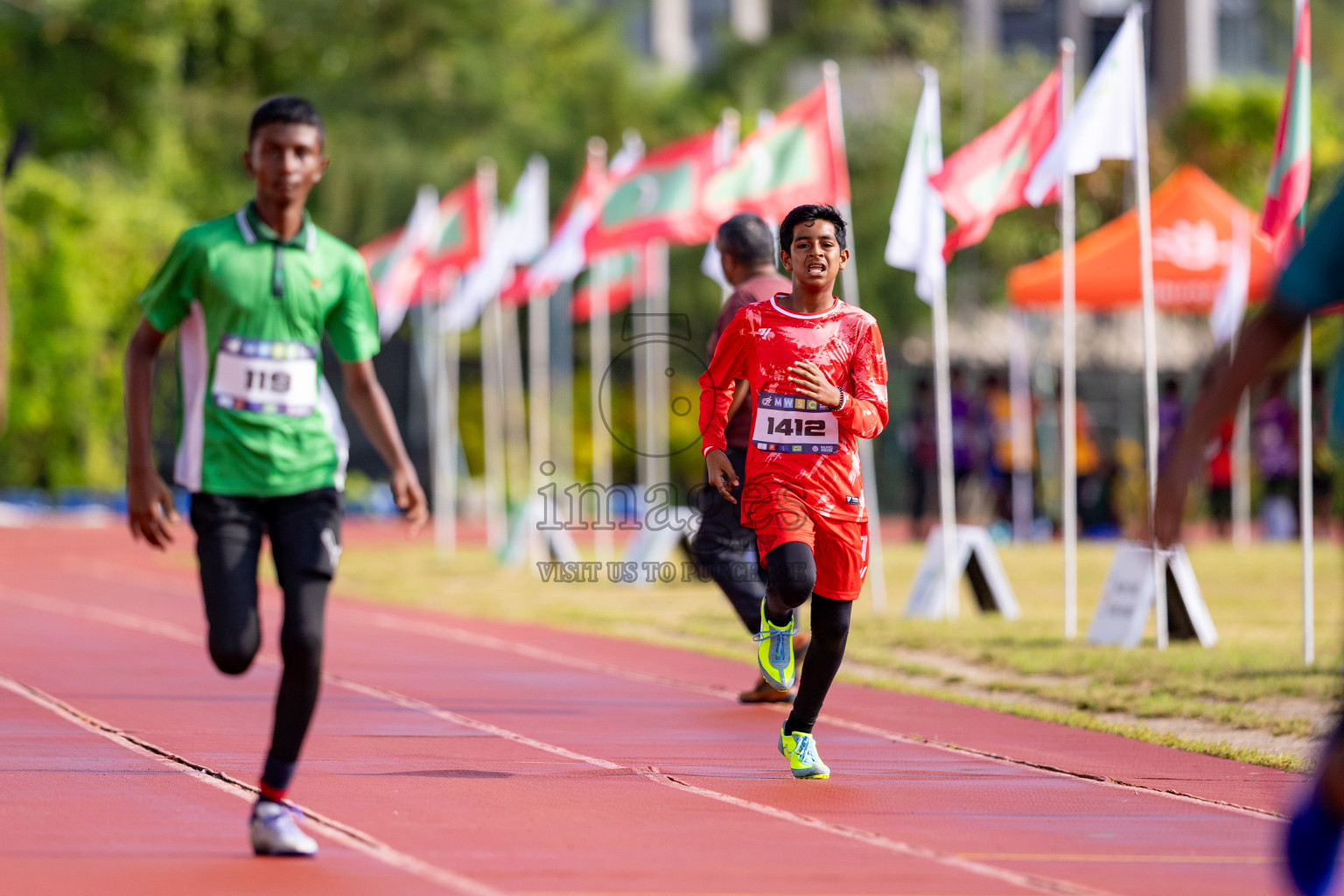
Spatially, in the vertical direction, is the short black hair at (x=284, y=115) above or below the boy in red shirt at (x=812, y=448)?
above

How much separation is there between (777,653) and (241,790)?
6.76 ft

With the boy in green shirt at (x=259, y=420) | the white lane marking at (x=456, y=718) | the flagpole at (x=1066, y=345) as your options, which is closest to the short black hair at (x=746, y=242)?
the white lane marking at (x=456, y=718)

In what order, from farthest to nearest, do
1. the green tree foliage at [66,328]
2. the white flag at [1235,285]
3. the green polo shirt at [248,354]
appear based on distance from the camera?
the green tree foliage at [66,328]
the white flag at [1235,285]
the green polo shirt at [248,354]

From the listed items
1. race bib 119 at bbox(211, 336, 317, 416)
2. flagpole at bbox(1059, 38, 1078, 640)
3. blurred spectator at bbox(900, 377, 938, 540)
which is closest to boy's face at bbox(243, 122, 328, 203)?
race bib 119 at bbox(211, 336, 317, 416)

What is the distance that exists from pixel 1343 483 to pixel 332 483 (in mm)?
25726

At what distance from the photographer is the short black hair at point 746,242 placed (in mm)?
8992

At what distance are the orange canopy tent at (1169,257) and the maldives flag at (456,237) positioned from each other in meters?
6.48

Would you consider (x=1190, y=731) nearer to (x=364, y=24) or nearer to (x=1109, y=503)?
(x=1109, y=503)

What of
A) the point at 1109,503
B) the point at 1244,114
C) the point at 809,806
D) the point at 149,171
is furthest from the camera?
the point at 149,171

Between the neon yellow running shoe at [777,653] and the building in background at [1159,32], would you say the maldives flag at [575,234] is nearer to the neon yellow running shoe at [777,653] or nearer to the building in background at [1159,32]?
the neon yellow running shoe at [777,653]

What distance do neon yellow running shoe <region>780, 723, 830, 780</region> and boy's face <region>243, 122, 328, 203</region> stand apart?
2.74 meters

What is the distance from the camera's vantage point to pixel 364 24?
146ft

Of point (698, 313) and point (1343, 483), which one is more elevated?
point (698, 313)

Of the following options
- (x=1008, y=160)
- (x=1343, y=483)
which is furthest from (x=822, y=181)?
(x=1343, y=483)
